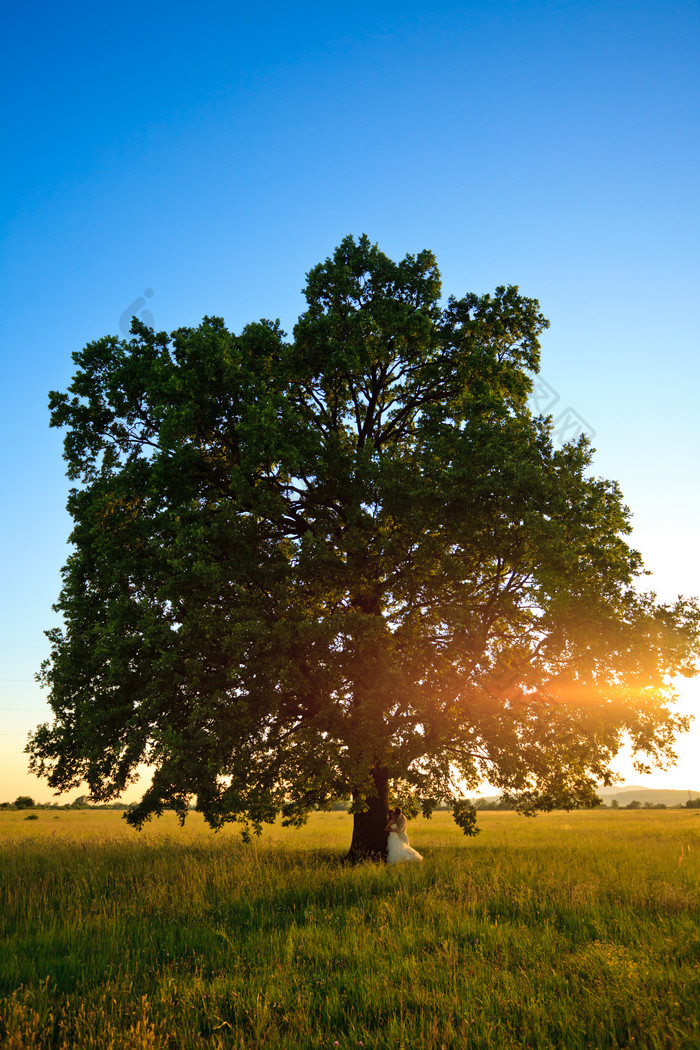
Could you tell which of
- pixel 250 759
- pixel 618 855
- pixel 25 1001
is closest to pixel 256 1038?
pixel 25 1001

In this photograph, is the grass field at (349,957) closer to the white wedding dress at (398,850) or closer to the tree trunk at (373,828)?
the white wedding dress at (398,850)

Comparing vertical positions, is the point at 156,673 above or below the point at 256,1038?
above

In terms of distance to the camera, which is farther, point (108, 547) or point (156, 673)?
point (108, 547)

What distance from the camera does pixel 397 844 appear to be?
16.2m

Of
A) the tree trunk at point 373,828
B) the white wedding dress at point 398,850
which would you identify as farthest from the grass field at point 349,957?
the tree trunk at point 373,828

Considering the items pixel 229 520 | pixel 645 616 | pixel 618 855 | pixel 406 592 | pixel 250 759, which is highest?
pixel 229 520

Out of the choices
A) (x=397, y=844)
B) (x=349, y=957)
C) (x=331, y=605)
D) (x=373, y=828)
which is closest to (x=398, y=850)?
(x=397, y=844)

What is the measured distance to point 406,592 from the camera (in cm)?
1587

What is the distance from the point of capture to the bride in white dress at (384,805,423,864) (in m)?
15.9

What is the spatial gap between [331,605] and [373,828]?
246 inches

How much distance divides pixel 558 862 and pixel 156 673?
11.1 meters

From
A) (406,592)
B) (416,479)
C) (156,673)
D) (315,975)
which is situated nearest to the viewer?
(315,975)

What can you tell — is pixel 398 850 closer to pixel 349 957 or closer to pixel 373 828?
pixel 373 828

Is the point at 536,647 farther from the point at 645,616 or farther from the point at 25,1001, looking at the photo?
the point at 25,1001
